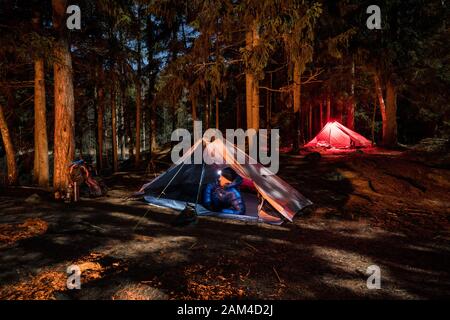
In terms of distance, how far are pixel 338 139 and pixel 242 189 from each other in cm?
1053

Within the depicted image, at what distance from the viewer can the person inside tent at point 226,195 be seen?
285 inches

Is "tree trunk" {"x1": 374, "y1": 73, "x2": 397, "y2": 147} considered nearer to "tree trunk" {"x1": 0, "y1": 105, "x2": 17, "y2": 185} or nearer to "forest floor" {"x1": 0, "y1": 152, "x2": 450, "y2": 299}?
"forest floor" {"x1": 0, "y1": 152, "x2": 450, "y2": 299}

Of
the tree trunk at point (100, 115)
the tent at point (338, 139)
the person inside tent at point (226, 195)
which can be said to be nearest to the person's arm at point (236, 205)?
the person inside tent at point (226, 195)

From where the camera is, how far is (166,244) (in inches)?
204

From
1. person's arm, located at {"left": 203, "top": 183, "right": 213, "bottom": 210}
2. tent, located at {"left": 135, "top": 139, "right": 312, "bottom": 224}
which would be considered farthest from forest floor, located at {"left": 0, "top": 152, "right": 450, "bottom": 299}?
person's arm, located at {"left": 203, "top": 183, "right": 213, "bottom": 210}

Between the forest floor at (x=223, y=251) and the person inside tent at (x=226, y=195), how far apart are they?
0.51 metres

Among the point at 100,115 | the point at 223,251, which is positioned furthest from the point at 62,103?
the point at 100,115

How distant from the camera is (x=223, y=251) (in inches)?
197

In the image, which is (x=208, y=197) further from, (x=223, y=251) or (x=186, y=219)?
(x=223, y=251)

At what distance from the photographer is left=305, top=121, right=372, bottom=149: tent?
17625 mm

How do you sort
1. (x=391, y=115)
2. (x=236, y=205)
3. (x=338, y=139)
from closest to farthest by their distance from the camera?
(x=236, y=205), (x=391, y=115), (x=338, y=139)
